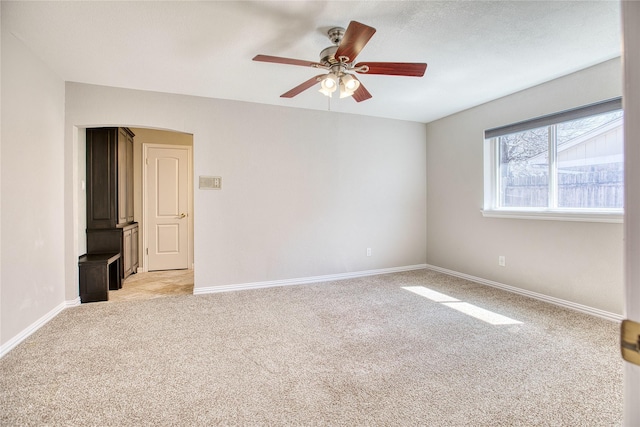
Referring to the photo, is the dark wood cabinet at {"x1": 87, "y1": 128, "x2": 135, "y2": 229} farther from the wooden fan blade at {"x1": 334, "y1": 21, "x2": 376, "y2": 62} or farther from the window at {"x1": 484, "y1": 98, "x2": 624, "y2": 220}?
the window at {"x1": 484, "y1": 98, "x2": 624, "y2": 220}

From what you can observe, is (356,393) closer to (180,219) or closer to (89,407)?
(89,407)

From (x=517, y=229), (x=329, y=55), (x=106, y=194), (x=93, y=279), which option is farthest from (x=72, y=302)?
(x=517, y=229)

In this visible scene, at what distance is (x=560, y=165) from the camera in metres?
3.43

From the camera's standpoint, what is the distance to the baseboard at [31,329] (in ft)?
7.63

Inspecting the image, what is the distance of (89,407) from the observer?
1710 millimetres

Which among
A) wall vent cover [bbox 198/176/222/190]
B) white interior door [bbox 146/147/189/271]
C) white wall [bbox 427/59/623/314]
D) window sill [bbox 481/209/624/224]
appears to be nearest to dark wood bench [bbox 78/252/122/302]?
wall vent cover [bbox 198/176/222/190]

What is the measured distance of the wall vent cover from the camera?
3855 millimetres

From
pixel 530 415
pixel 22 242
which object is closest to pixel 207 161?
pixel 22 242

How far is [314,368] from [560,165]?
3.36m

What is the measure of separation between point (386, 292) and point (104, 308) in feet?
10.3

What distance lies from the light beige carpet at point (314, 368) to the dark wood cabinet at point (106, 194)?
1078mm

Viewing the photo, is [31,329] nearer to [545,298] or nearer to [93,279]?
[93,279]

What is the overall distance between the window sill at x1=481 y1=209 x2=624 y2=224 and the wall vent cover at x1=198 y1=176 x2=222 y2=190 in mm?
3457

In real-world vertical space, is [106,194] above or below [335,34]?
below
